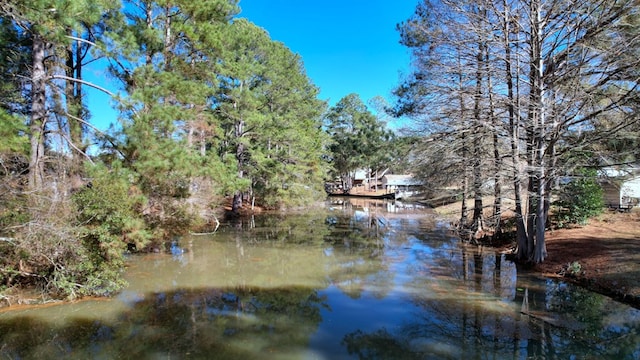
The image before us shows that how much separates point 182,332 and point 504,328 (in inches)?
227

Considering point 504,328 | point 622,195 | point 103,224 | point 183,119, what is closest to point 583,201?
point 622,195

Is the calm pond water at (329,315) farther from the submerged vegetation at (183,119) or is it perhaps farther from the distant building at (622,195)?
the distant building at (622,195)

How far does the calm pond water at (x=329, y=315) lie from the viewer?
5.89 meters

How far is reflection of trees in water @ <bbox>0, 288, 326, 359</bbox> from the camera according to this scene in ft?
18.9

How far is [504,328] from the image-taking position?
265 inches

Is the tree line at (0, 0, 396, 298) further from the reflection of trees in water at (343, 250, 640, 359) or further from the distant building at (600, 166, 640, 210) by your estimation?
the distant building at (600, 166, 640, 210)

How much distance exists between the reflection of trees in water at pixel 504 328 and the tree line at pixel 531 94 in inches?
123

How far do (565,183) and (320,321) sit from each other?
1071cm

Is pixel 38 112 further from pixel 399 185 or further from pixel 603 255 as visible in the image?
pixel 399 185

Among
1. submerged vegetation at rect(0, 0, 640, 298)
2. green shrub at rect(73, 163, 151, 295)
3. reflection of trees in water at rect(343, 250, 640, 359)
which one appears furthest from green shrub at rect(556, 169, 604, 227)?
green shrub at rect(73, 163, 151, 295)

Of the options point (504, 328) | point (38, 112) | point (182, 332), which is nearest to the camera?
point (182, 332)

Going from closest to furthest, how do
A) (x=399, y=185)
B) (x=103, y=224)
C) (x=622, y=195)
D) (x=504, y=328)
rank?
(x=504, y=328), (x=103, y=224), (x=622, y=195), (x=399, y=185)

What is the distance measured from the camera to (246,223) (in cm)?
2155

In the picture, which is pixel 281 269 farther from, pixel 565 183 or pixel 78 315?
pixel 565 183
